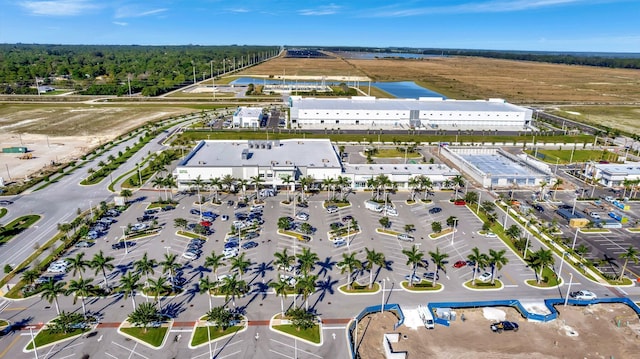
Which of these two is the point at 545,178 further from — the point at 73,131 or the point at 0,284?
the point at 73,131

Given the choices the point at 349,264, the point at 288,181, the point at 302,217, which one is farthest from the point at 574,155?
the point at 349,264

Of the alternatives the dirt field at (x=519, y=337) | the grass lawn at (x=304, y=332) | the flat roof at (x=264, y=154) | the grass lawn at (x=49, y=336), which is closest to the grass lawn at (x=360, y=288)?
the dirt field at (x=519, y=337)

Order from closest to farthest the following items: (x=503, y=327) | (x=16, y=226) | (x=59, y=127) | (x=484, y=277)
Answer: (x=503, y=327), (x=484, y=277), (x=16, y=226), (x=59, y=127)

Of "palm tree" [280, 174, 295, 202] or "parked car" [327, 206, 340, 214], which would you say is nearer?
"parked car" [327, 206, 340, 214]

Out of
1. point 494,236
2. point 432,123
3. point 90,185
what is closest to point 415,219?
→ point 494,236

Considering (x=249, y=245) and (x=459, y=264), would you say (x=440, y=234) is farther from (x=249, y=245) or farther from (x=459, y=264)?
(x=249, y=245)

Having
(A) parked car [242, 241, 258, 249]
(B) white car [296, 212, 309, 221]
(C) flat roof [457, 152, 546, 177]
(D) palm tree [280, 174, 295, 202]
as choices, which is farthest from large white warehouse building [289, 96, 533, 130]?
(A) parked car [242, 241, 258, 249]

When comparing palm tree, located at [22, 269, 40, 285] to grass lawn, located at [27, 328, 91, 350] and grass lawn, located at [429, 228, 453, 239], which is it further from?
grass lawn, located at [429, 228, 453, 239]
